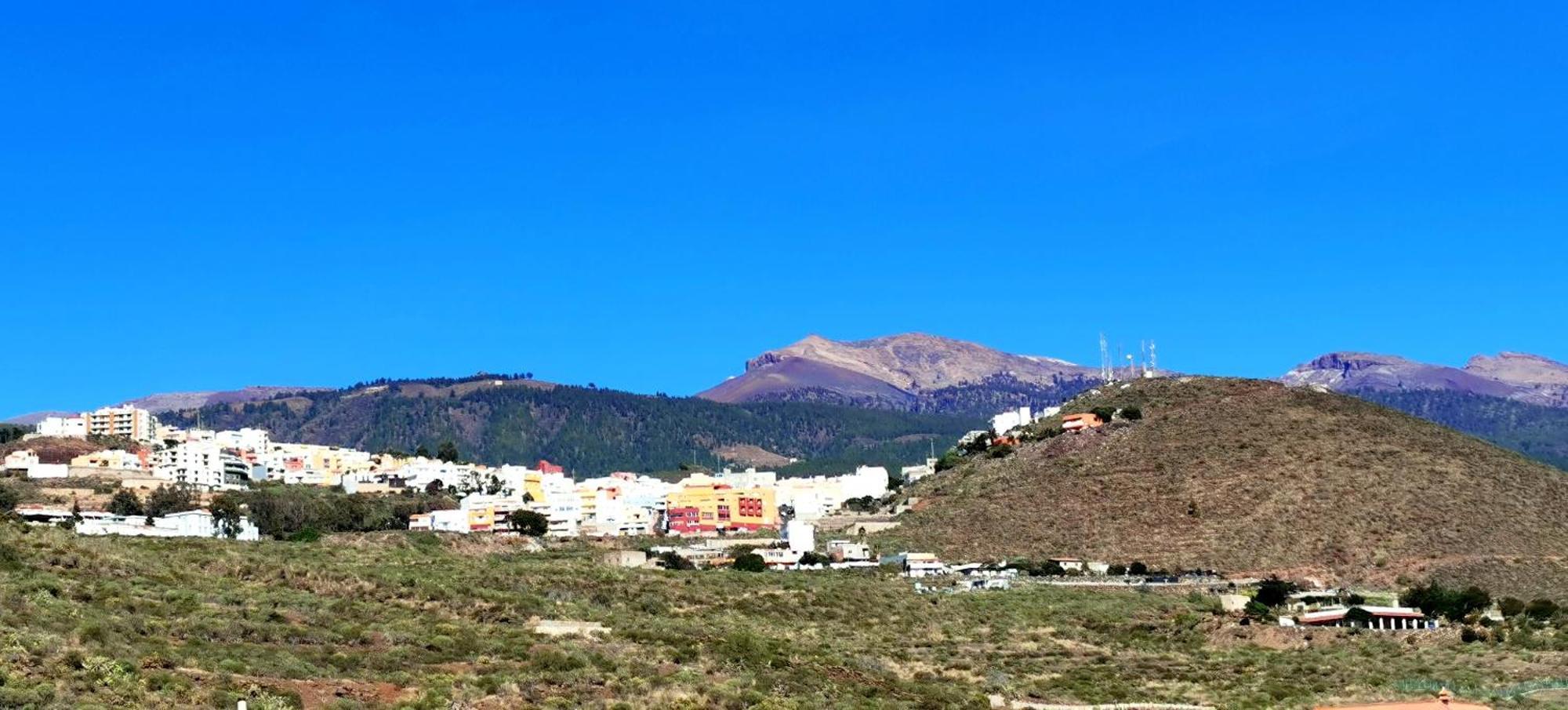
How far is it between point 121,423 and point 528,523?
8400 cm

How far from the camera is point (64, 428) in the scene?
536ft

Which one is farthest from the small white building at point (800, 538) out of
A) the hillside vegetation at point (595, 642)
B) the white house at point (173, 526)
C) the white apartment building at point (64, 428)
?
the white apartment building at point (64, 428)

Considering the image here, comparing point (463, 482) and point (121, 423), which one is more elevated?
point (121, 423)

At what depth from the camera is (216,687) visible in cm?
2956

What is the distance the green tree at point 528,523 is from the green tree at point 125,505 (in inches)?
787

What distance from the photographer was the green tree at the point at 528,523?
10419 cm

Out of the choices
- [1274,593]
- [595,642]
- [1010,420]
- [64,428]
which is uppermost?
[64,428]

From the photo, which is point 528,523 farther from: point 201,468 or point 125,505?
point 201,468

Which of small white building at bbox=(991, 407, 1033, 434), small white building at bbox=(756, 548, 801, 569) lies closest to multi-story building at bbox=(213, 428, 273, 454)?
small white building at bbox=(991, 407, 1033, 434)

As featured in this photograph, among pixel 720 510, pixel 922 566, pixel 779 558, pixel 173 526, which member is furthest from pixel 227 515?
pixel 720 510

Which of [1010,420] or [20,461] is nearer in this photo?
[20,461]

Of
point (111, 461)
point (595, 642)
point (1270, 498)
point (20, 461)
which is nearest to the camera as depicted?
point (595, 642)

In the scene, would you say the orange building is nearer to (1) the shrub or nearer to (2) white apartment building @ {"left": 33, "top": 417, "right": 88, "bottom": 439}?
(1) the shrub

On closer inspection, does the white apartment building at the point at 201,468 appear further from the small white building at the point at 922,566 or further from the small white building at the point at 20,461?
the small white building at the point at 922,566
